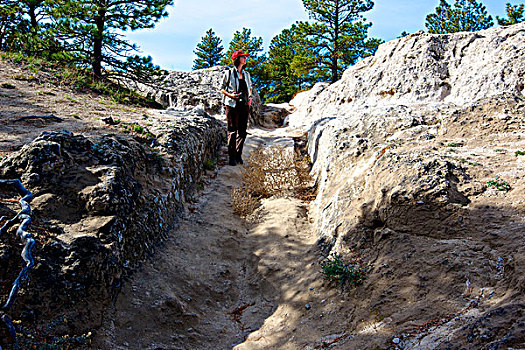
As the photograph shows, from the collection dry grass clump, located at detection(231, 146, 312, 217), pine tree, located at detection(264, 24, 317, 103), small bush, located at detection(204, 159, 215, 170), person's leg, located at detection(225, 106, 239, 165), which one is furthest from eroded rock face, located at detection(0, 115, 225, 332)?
pine tree, located at detection(264, 24, 317, 103)

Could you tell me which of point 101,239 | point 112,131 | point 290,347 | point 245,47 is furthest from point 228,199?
point 245,47

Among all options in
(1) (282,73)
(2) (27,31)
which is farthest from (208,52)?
(2) (27,31)

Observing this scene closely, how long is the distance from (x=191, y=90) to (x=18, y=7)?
6.36m

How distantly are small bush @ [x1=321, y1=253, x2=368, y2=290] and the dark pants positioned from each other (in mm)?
4548

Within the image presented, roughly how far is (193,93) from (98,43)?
150 inches

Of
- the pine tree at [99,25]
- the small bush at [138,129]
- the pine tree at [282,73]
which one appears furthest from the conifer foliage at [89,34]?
the pine tree at [282,73]

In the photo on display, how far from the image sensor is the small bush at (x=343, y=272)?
347 cm

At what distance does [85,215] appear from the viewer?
12.1ft

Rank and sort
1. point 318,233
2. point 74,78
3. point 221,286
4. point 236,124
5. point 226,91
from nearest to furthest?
point 221,286, point 318,233, point 226,91, point 236,124, point 74,78

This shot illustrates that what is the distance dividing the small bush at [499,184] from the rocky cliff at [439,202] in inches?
0.5

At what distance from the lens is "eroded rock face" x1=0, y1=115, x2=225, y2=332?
9.61ft

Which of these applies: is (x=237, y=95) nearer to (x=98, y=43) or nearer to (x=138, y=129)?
(x=138, y=129)

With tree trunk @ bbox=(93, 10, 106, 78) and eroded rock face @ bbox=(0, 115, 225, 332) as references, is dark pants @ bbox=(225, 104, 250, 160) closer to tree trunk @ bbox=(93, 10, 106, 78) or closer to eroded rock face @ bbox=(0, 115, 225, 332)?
eroded rock face @ bbox=(0, 115, 225, 332)

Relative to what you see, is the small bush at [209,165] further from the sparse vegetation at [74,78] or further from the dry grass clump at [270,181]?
the sparse vegetation at [74,78]
